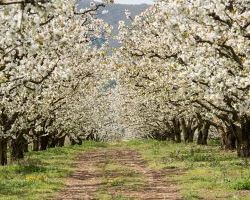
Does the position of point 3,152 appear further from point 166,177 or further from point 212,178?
point 212,178

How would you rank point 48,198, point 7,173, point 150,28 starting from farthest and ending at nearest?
point 150,28 → point 7,173 → point 48,198

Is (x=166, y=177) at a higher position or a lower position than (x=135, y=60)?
lower

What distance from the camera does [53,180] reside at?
29.5m

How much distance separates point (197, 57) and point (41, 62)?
23.5 feet

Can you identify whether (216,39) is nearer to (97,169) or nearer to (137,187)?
(137,187)

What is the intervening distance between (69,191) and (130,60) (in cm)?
1644

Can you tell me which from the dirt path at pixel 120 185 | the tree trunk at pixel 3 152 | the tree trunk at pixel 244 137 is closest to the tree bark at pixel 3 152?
the tree trunk at pixel 3 152

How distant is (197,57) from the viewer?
2527cm

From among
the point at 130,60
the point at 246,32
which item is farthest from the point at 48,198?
the point at 130,60

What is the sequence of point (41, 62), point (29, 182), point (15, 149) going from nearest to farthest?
point (41, 62) → point (29, 182) → point (15, 149)

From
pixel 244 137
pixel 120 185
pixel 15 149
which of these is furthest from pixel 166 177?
pixel 15 149

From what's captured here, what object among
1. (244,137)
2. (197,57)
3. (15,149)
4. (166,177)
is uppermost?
(197,57)

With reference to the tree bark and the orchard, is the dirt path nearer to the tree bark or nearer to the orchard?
the orchard

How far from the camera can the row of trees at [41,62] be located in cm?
1080
